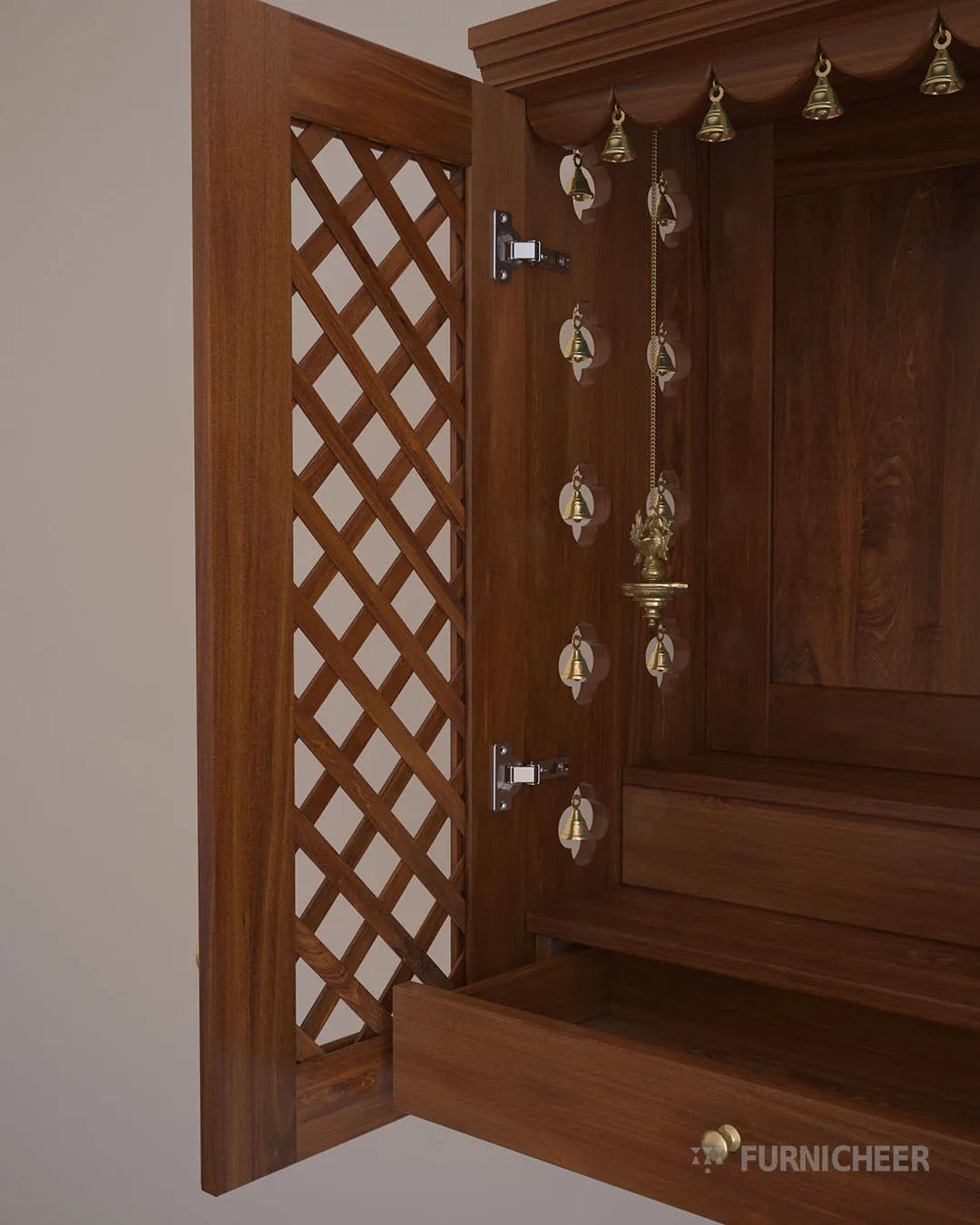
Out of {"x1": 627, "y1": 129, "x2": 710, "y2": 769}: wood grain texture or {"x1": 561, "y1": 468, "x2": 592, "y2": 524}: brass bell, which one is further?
{"x1": 627, "y1": 129, "x2": 710, "y2": 769}: wood grain texture

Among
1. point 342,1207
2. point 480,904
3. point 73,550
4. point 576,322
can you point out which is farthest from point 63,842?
point 576,322

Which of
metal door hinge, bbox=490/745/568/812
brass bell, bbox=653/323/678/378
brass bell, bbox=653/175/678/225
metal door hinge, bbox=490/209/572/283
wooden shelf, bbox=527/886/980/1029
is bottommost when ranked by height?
wooden shelf, bbox=527/886/980/1029

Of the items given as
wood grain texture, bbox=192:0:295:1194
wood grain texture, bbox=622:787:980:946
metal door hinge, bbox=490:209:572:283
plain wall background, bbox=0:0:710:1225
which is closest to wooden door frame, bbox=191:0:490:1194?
wood grain texture, bbox=192:0:295:1194

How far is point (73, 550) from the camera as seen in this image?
11.3 ft

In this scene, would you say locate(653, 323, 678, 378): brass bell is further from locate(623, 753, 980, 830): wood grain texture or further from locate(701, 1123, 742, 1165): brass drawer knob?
locate(701, 1123, 742, 1165): brass drawer knob

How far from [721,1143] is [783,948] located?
394 mm

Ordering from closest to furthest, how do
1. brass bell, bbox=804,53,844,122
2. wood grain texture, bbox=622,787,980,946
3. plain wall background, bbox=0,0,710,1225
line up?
brass bell, bbox=804,53,844,122 → wood grain texture, bbox=622,787,980,946 → plain wall background, bbox=0,0,710,1225

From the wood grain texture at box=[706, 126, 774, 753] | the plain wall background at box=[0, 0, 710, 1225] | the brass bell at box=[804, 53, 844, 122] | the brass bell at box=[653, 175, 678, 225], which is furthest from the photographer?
the plain wall background at box=[0, 0, 710, 1225]

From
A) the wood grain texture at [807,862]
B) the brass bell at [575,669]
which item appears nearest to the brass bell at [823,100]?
the brass bell at [575,669]

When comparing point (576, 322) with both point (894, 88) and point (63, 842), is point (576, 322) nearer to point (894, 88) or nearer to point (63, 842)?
point (894, 88)

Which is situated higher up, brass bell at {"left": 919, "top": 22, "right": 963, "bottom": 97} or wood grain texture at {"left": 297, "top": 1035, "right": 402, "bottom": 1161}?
brass bell at {"left": 919, "top": 22, "right": 963, "bottom": 97}

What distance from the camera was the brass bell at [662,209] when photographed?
2121 mm

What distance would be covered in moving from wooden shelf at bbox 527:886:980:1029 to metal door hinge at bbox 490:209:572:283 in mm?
879

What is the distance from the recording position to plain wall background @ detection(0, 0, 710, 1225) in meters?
3.20
